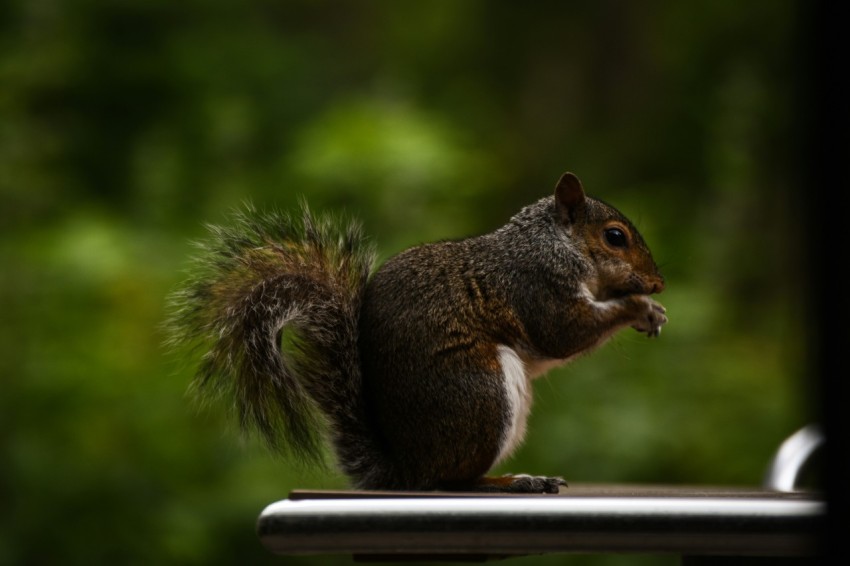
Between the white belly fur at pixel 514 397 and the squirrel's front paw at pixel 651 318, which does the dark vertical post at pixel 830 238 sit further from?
the squirrel's front paw at pixel 651 318

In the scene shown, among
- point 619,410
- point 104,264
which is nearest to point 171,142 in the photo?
point 104,264

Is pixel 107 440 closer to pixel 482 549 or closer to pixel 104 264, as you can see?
pixel 104 264

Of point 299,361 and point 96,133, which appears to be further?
point 96,133

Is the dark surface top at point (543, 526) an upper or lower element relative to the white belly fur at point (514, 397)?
lower

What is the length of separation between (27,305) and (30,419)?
1.11 feet

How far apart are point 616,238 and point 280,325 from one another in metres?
0.59

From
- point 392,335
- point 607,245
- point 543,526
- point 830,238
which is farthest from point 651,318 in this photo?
point 830,238

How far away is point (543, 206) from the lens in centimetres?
198

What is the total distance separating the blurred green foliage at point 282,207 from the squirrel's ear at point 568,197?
1.05m

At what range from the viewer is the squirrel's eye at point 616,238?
194 centimetres

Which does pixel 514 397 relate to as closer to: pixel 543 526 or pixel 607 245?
pixel 607 245

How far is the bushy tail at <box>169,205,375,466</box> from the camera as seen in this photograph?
1.68m

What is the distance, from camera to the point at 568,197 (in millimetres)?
1947

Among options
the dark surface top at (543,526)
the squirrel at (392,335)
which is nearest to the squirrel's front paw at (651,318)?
the squirrel at (392,335)
